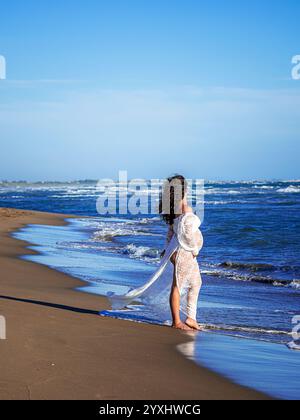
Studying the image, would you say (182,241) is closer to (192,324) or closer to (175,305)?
(175,305)

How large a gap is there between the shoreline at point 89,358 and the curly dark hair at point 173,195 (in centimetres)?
129

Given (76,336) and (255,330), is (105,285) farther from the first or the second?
(76,336)

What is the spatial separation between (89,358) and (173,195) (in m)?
2.60

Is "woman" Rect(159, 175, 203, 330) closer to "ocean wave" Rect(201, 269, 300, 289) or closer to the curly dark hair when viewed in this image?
the curly dark hair

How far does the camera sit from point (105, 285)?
32.9ft

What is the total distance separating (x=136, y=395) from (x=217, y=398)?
56cm

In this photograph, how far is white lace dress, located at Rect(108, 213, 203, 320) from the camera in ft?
23.4

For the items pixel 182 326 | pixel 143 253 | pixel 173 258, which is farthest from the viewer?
pixel 143 253

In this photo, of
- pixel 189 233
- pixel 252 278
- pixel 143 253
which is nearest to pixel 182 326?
pixel 189 233

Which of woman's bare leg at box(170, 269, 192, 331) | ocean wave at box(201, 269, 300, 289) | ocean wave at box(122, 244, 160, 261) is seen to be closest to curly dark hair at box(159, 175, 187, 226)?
woman's bare leg at box(170, 269, 192, 331)

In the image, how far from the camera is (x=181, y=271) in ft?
23.6

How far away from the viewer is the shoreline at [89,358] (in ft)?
14.1

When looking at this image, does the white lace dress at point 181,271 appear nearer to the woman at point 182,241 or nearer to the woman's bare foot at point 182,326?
the woman at point 182,241

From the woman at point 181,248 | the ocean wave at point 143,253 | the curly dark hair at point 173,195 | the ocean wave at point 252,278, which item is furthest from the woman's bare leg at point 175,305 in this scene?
the ocean wave at point 143,253
